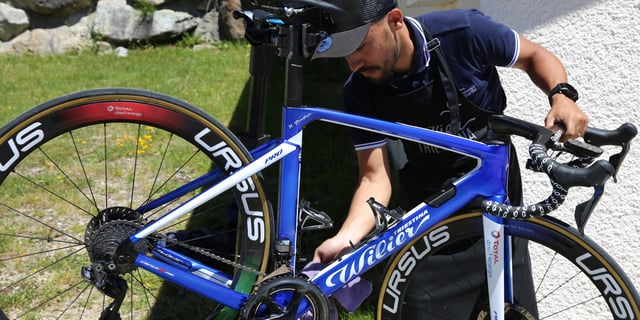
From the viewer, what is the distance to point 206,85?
777 centimetres

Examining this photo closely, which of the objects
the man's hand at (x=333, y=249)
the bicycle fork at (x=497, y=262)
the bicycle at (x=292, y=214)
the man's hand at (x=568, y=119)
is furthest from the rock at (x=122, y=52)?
the man's hand at (x=568, y=119)

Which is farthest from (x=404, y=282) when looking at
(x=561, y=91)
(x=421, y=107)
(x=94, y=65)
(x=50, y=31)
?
(x=50, y=31)

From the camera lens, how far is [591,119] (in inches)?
125

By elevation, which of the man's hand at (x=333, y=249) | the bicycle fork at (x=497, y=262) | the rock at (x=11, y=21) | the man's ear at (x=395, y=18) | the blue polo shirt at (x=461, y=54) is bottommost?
the bicycle fork at (x=497, y=262)

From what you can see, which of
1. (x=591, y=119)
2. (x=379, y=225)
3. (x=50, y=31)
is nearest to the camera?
(x=379, y=225)

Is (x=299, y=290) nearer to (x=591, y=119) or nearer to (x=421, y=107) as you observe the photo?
(x=421, y=107)

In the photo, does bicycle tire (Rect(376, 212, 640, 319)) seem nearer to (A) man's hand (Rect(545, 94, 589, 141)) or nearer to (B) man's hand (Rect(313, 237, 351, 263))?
(B) man's hand (Rect(313, 237, 351, 263))

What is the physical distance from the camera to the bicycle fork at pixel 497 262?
2.38 metres

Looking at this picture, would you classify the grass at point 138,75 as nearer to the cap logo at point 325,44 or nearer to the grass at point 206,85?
the grass at point 206,85

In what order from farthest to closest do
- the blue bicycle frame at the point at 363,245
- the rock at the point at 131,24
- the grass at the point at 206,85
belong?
the rock at the point at 131,24 → the grass at the point at 206,85 → the blue bicycle frame at the point at 363,245

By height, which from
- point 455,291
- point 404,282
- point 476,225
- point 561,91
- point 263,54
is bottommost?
point 455,291

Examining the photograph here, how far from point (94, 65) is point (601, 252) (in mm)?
7658

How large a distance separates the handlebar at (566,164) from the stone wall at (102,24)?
7.70 meters

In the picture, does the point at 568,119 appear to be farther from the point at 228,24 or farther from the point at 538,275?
the point at 228,24
